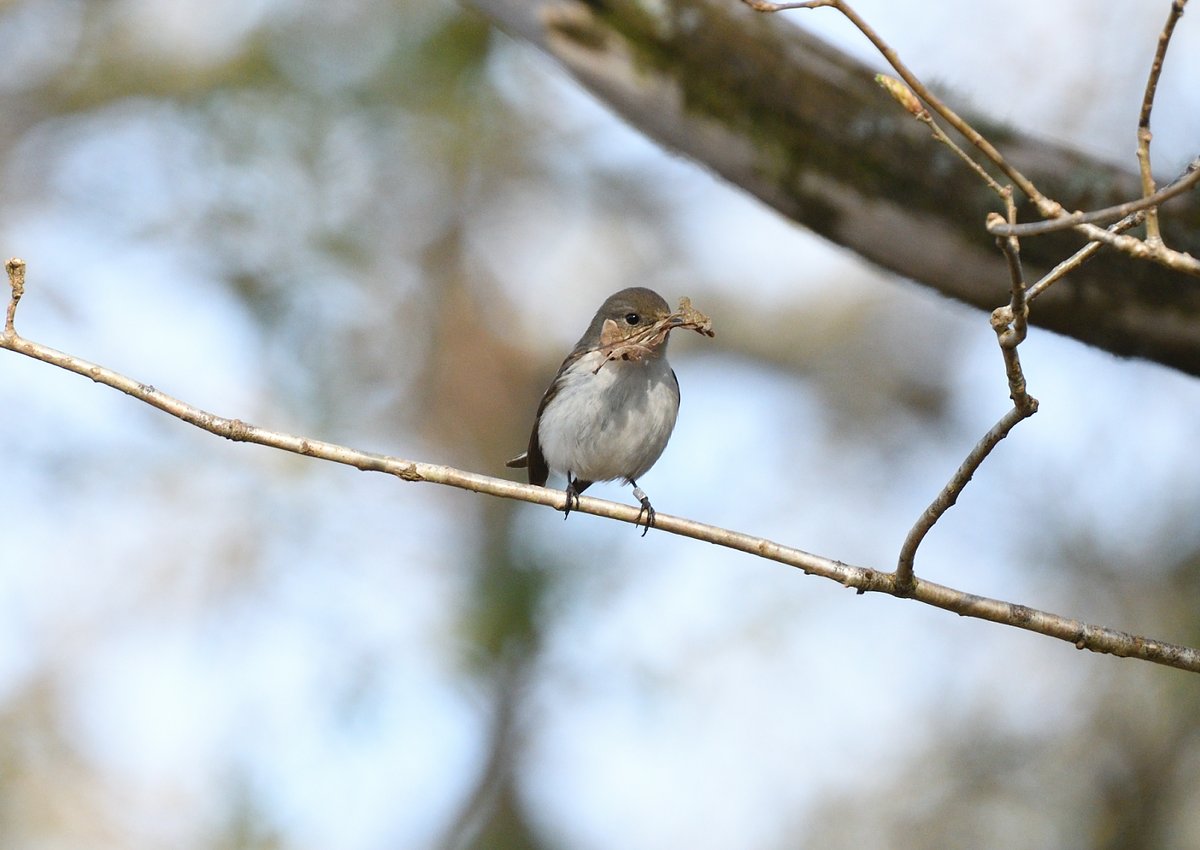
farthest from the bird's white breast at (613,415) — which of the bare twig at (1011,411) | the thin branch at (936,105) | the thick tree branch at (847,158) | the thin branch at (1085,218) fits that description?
the thin branch at (1085,218)

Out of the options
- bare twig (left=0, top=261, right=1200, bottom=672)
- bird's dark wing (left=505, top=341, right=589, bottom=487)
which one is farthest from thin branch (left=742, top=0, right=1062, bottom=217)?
bird's dark wing (left=505, top=341, right=589, bottom=487)

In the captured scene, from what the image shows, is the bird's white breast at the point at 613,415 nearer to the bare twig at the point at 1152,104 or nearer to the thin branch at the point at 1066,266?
the thin branch at the point at 1066,266

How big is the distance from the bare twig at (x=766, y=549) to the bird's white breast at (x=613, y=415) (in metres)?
1.77

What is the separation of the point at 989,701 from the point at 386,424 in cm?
479

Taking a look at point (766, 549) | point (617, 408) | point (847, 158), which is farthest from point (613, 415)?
point (766, 549)

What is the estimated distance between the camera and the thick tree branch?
3.71 m

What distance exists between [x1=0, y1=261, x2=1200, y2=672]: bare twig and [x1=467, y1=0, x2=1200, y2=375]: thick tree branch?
3.77 feet

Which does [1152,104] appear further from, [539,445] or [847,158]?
[539,445]

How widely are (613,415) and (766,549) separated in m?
1.91

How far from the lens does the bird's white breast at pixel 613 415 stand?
4.86 m

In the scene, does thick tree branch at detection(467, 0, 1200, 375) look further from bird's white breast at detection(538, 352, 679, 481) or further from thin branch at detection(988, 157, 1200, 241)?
thin branch at detection(988, 157, 1200, 241)

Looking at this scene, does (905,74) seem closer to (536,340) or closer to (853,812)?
(536,340)

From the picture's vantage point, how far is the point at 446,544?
8953 mm

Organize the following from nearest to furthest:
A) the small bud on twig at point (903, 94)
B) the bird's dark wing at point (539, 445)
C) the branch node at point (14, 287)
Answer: the small bud on twig at point (903, 94)
the branch node at point (14, 287)
the bird's dark wing at point (539, 445)
